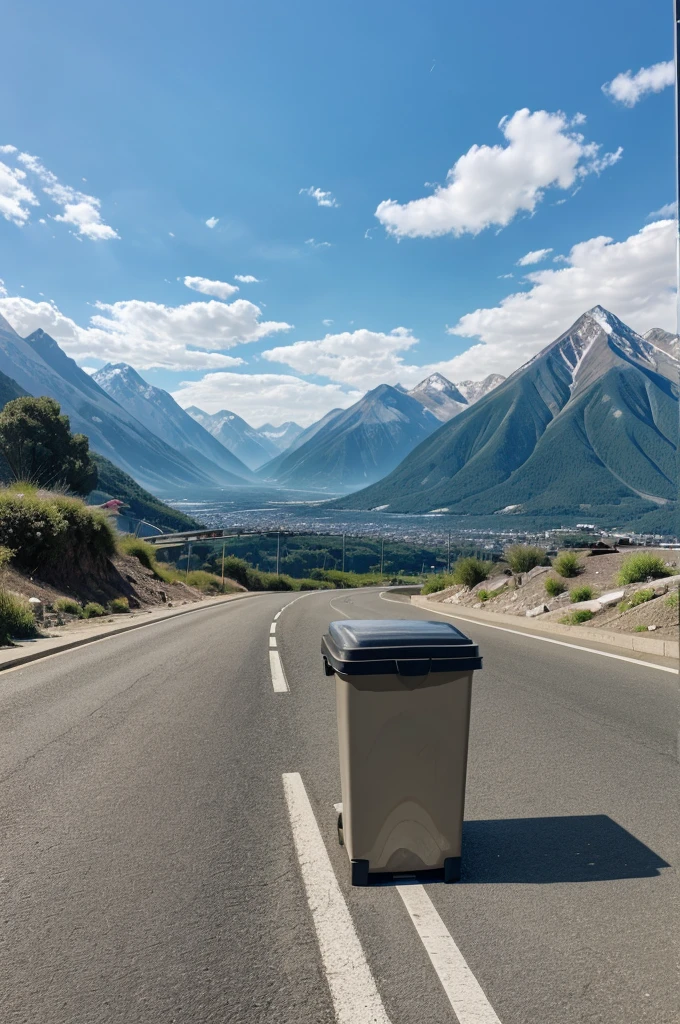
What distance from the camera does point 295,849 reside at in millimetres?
3969

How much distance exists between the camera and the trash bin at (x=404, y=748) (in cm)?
352

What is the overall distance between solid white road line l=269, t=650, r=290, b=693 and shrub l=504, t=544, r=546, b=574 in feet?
50.3

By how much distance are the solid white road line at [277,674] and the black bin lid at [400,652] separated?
5.60 metres

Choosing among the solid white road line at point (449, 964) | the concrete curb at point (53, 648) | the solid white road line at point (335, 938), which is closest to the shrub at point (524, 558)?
the concrete curb at point (53, 648)

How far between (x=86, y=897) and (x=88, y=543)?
24979mm

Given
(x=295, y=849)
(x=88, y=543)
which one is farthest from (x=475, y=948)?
(x=88, y=543)

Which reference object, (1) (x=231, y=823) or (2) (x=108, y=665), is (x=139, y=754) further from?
(2) (x=108, y=665)

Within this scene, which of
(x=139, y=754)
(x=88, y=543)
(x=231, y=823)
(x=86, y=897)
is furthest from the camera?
(x=88, y=543)

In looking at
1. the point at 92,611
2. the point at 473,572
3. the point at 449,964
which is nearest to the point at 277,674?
the point at 449,964

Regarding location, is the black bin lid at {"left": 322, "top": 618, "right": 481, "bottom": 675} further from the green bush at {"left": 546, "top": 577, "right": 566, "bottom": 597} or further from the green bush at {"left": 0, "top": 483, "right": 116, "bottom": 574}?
the green bush at {"left": 0, "top": 483, "right": 116, "bottom": 574}

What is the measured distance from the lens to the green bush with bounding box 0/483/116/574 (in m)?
22.7

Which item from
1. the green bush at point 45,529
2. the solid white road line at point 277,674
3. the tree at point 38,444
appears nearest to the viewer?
the solid white road line at point 277,674

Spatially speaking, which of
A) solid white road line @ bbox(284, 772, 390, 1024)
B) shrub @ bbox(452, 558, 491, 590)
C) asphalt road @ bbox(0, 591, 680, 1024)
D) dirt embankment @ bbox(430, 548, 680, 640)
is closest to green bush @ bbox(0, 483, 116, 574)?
dirt embankment @ bbox(430, 548, 680, 640)

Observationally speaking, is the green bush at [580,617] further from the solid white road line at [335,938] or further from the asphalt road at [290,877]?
the solid white road line at [335,938]
